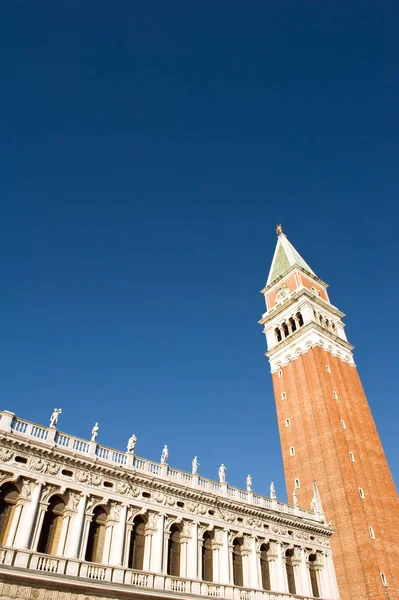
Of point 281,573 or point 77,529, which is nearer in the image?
point 77,529

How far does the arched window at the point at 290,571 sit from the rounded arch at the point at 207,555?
6993 millimetres

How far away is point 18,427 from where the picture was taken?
22781mm

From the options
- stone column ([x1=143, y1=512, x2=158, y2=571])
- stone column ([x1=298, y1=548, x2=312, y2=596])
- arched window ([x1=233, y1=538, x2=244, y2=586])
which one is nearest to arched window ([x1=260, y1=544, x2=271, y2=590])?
arched window ([x1=233, y1=538, x2=244, y2=586])

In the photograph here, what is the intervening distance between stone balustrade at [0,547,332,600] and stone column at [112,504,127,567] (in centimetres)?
51

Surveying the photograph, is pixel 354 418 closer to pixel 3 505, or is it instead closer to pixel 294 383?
pixel 294 383

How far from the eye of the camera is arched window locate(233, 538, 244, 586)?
27891 millimetres

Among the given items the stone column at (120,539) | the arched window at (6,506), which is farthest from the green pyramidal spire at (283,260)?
the arched window at (6,506)

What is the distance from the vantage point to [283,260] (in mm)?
63500

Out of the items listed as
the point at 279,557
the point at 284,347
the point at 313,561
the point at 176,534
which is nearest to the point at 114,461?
the point at 176,534

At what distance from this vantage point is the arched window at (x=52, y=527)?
21375 mm

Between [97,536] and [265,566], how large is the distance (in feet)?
42.1

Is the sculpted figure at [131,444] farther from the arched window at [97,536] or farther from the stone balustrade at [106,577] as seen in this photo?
the stone balustrade at [106,577]

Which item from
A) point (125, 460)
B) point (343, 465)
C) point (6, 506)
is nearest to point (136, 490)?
point (125, 460)

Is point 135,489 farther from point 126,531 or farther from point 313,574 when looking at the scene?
point 313,574
